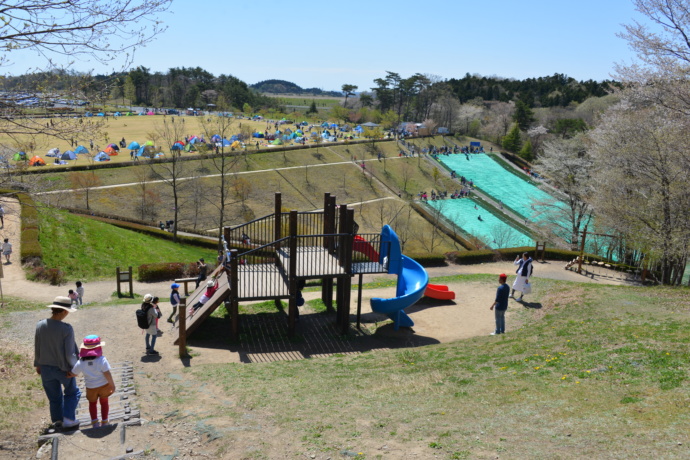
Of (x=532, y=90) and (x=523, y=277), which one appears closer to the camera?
(x=523, y=277)

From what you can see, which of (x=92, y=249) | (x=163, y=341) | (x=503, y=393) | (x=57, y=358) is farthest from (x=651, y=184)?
(x=92, y=249)

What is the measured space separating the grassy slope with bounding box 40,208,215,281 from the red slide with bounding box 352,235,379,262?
1276 cm

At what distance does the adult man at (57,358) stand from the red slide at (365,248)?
9.36 metres

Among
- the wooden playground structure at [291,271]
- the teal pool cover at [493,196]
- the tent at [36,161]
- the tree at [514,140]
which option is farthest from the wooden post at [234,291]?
the tree at [514,140]

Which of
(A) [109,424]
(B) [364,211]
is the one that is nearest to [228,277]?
(A) [109,424]

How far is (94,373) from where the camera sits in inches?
297

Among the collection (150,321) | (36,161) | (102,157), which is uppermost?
(102,157)

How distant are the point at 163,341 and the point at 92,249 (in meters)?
14.3

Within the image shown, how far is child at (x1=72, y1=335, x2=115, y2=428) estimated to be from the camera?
24.5 feet

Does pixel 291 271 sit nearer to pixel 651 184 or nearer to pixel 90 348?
pixel 90 348

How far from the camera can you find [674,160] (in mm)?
20891

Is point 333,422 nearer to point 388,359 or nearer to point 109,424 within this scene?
point 109,424

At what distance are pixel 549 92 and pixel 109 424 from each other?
458 feet

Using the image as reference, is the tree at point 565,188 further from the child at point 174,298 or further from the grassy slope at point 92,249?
the child at point 174,298
